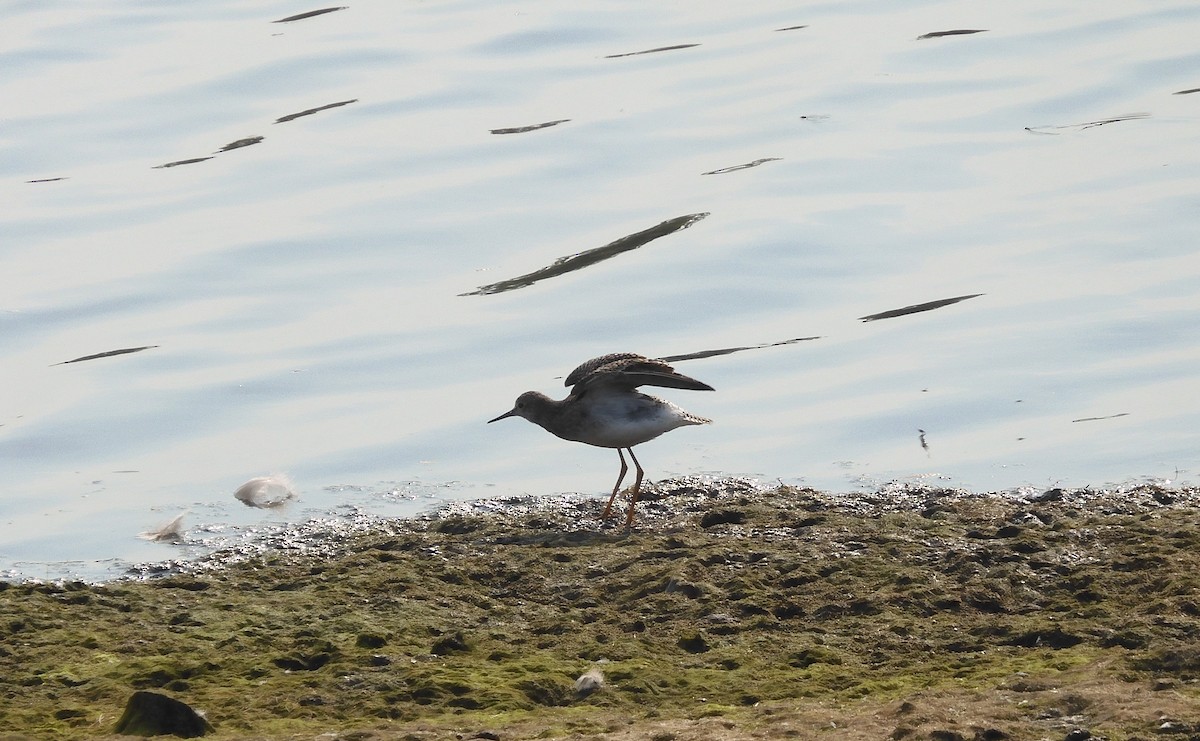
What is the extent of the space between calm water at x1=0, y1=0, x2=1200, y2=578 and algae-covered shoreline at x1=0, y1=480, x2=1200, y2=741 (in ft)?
3.63

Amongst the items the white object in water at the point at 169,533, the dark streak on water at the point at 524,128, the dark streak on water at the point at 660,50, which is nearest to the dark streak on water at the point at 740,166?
the dark streak on water at the point at 524,128

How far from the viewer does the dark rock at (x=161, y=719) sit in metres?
5.29

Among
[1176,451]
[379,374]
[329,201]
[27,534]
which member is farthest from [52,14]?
[1176,451]

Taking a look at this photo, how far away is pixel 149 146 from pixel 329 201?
2.67 meters

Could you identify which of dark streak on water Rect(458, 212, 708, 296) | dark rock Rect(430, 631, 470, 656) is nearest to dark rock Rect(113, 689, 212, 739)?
dark rock Rect(430, 631, 470, 656)

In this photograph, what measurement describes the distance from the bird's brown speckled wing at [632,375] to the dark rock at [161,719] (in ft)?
12.5

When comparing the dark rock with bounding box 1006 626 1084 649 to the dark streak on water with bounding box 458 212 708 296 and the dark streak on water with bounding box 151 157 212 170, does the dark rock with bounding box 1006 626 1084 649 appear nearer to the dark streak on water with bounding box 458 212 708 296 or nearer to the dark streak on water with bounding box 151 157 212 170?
the dark streak on water with bounding box 458 212 708 296

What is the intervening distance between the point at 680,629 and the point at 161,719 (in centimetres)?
189

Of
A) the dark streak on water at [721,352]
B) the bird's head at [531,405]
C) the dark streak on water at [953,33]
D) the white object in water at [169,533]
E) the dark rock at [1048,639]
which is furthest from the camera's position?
the dark streak on water at [953,33]

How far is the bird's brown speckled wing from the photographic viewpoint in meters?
8.72

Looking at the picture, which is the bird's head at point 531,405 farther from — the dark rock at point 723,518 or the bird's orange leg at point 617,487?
the dark rock at point 723,518

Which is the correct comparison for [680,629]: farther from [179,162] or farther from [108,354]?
[179,162]

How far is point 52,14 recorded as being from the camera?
70.4 ft

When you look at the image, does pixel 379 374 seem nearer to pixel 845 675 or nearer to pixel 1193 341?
pixel 1193 341
